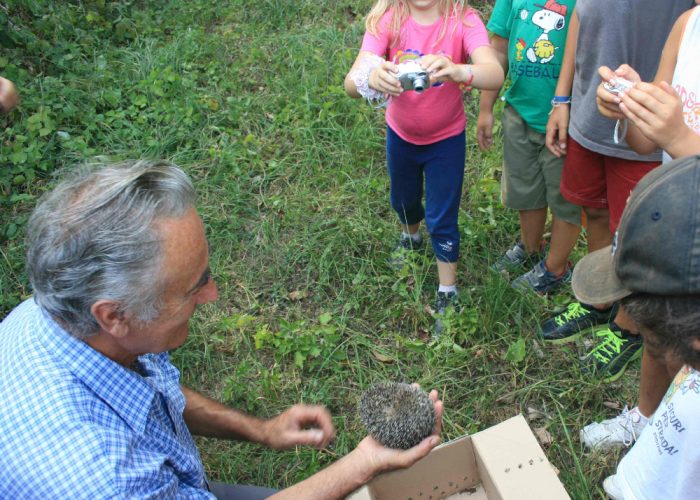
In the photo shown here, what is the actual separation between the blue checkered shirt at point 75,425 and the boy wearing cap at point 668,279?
129 cm

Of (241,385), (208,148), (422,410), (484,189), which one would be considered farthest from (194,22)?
(422,410)

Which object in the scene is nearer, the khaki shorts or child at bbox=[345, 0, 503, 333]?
child at bbox=[345, 0, 503, 333]

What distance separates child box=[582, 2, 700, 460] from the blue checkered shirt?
143 cm

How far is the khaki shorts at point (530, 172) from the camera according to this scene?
3.09 meters

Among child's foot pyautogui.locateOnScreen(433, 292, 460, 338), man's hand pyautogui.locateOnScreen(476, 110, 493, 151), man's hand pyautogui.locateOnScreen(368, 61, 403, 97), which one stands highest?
man's hand pyautogui.locateOnScreen(368, 61, 403, 97)

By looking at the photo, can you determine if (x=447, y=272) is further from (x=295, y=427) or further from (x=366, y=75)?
(x=295, y=427)

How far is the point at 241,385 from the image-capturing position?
3.05 meters

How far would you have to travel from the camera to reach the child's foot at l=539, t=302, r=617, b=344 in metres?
3.11

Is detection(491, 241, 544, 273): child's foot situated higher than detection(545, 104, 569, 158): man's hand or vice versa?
detection(545, 104, 569, 158): man's hand

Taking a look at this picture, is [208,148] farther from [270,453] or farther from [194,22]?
[270,453]

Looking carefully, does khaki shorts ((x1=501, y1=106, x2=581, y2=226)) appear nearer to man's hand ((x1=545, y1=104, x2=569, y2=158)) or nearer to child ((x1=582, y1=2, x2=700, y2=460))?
man's hand ((x1=545, y1=104, x2=569, y2=158))

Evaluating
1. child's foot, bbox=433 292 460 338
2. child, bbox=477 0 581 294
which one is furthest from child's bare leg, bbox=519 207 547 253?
child's foot, bbox=433 292 460 338

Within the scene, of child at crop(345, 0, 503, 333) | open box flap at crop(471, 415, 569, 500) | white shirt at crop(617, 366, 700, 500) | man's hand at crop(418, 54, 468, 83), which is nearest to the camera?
white shirt at crop(617, 366, 700, 500)

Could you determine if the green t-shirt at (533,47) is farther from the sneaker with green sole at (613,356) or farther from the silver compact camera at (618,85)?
the sneaker with green sole at (613,356)
